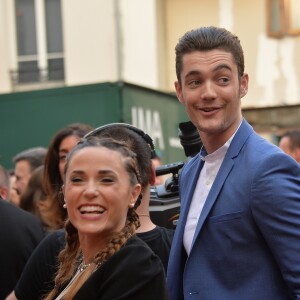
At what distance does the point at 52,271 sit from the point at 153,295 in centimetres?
91

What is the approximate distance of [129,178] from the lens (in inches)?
110

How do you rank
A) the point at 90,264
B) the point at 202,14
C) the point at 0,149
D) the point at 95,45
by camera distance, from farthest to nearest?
the point at 202,14
the point at 95,45
the point at 0,149
the point at 90,264

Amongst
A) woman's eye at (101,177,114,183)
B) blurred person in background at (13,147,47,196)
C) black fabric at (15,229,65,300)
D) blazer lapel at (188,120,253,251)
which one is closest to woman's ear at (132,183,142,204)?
woman's eye at (101,177,114,183)

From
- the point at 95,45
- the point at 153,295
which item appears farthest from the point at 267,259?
the point at 95,45

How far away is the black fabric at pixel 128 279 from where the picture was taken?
8.23 ft

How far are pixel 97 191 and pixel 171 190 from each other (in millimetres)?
1145

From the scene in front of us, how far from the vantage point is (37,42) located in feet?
56.4

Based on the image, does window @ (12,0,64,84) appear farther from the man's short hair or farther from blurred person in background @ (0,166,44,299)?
blurred person in background @ (0,166,44,299)

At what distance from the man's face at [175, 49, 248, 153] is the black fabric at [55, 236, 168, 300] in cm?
60

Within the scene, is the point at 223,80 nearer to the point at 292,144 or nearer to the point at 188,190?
the point at 188,190

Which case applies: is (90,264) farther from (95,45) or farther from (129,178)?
(95,45)

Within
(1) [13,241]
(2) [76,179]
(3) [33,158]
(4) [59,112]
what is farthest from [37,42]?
(2) [76,179]

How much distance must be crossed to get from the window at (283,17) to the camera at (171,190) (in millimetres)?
13578

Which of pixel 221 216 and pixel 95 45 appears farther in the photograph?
pixel 95 45
